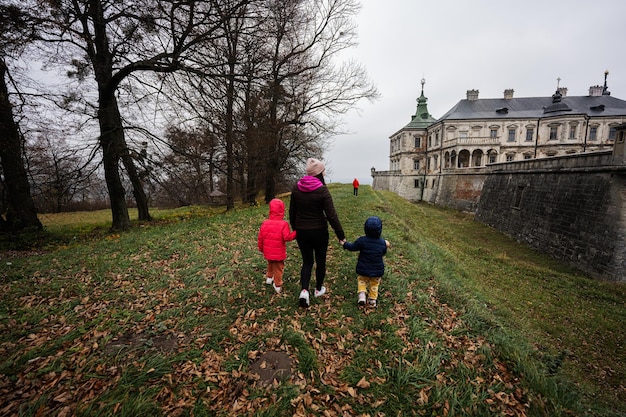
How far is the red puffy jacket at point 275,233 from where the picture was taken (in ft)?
14.7

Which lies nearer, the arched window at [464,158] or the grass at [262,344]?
the grass at [262,344]

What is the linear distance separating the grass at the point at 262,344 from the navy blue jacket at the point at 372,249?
0.75 m

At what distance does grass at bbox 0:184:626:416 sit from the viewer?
8.86 ft

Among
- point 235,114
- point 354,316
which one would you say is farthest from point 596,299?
point 235,114

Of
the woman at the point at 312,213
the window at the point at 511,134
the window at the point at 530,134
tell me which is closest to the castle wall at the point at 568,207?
the woman at the point at 312,213

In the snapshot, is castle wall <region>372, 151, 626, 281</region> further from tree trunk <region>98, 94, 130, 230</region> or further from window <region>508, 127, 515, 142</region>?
tree trunk <region>98, 94, 130, 230</region>

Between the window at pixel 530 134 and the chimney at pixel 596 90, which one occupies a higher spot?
the chimney at pixel 596 90

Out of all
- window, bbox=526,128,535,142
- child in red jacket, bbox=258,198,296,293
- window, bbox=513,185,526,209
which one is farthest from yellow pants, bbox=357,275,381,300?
window, bbox=526,128,535,142

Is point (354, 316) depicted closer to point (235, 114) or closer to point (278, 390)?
point (278, 390)

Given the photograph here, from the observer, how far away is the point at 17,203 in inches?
386

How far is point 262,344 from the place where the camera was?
3502 millimetres

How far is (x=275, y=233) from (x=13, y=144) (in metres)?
10.6

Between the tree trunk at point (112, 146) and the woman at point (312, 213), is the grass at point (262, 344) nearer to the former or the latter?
the woman at point (312, 213)

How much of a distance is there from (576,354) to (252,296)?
284 inches
